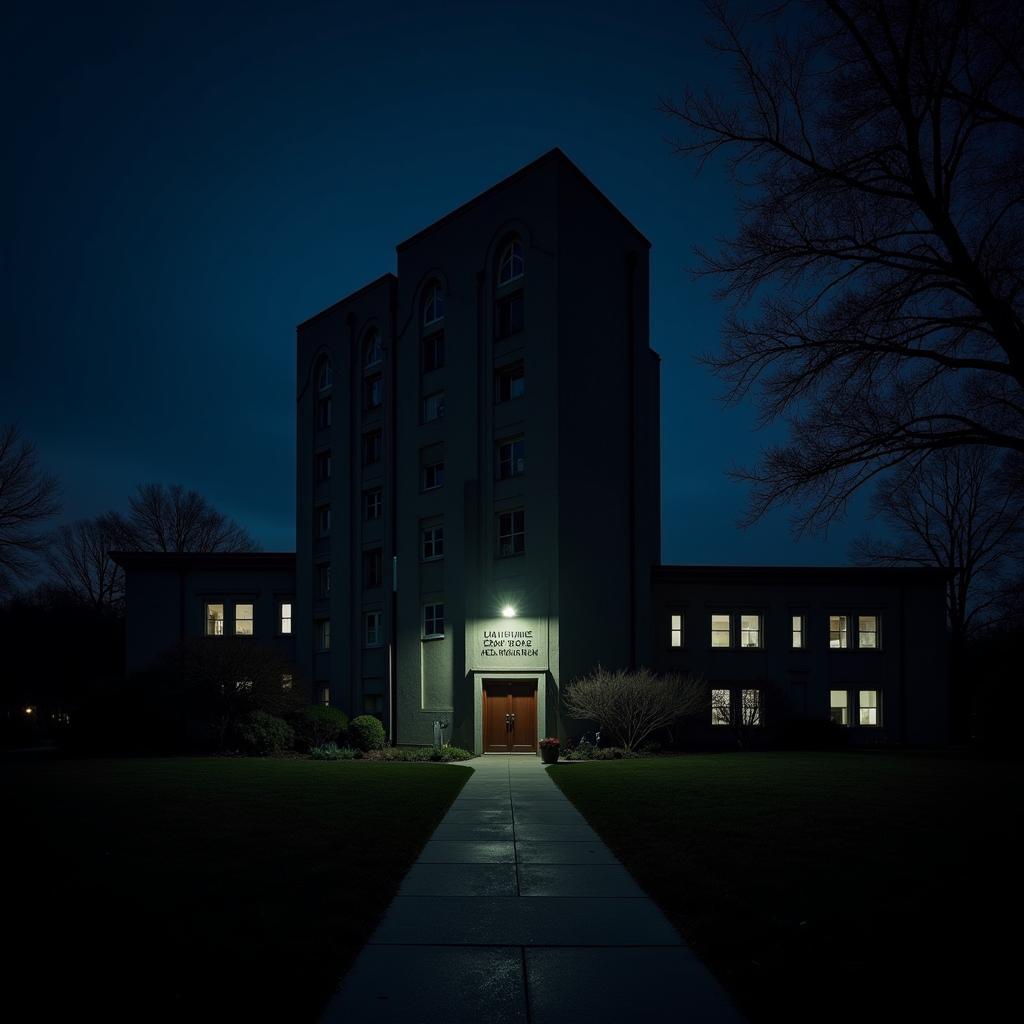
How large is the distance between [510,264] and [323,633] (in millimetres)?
19057

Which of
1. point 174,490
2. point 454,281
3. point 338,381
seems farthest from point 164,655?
point 174,490

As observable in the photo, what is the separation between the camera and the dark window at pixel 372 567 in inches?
1458

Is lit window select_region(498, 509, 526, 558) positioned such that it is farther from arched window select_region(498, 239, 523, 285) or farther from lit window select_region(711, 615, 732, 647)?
lit window select_region(711, 615, 732, 647)

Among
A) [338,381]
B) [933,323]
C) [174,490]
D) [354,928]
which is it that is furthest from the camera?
[174,490]

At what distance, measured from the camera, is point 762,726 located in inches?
1361

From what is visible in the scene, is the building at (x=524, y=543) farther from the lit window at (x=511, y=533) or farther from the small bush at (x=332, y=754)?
the small bush at (x=332, y=754)

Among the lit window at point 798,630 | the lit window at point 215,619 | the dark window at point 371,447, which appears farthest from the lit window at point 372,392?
the lit window at point 798,630

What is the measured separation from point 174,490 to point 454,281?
39.3 metres

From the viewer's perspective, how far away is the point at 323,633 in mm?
39781

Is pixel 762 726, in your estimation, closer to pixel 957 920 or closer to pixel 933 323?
pixel 933 323

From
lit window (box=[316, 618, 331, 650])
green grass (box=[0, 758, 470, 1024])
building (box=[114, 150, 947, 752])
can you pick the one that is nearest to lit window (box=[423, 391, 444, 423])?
building (box=[114, 150, 947, 752])

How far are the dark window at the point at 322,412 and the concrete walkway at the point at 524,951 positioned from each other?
107 ft

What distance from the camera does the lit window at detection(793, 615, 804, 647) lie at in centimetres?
3653

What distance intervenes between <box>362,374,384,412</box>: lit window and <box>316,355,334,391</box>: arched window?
133 inches
